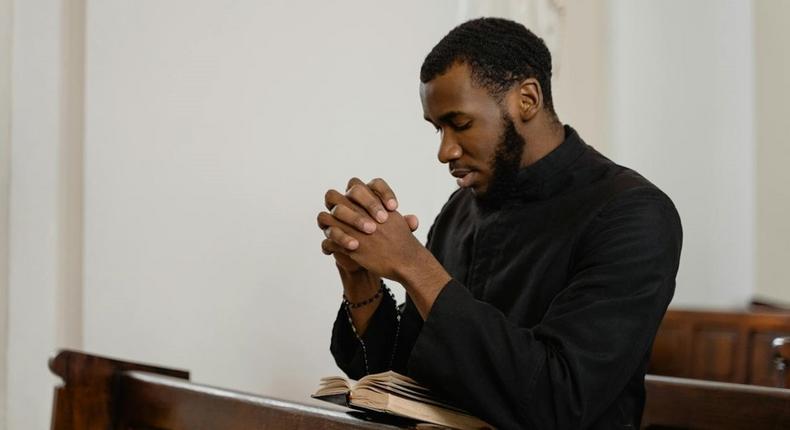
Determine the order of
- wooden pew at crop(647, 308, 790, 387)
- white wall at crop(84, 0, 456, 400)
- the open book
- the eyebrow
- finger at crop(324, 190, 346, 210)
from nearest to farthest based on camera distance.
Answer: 1. the open book
2. finger at crop(324, 190, 346, 210)
3. the eyebrow
4. white wall at crop(84, 0, 456, 400)
5. wooden pew at crop(647, 308, 790, 387)

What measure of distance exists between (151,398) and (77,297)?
0.70m

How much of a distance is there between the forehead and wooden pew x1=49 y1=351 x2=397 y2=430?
74cm

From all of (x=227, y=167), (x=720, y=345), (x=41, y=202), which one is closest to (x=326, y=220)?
(x=41, y=202)

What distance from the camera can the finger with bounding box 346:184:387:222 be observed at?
2.28 meters

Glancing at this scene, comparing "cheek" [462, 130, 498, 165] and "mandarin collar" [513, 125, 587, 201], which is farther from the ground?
"cheek" [462, 130, 498, 165]

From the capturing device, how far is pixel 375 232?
2281 mm

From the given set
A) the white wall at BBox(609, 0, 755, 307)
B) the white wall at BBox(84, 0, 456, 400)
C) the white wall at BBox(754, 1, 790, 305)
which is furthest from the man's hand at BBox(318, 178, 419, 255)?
the white wall at BBox(754, 1, 790, 305)

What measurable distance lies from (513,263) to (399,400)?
1.79ft

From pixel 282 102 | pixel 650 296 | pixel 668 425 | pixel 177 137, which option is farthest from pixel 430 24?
pixel 650 296

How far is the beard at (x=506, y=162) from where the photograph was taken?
2.51 meters

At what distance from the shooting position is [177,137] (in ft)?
11.9

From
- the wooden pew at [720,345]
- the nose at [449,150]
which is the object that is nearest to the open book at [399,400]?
the nose at [449,150]

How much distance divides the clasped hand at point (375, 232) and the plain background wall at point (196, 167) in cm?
135

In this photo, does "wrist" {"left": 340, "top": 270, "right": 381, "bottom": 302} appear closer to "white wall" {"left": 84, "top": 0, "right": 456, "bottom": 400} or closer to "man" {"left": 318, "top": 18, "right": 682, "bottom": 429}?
"man" {"left": 318, "top": 18, "right": 682, "bottom": 429}
